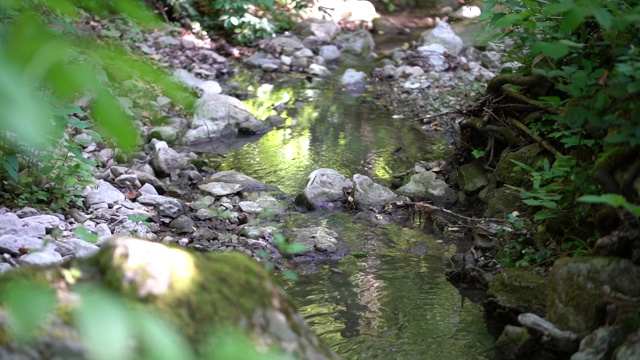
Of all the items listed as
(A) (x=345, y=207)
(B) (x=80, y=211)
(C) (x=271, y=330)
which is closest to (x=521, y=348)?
(C) (x=271, y=330)

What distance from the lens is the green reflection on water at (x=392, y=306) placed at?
350 cm

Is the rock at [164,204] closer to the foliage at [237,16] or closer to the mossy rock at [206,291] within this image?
the mossy rock at [206,291]

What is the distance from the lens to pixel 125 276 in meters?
1.69

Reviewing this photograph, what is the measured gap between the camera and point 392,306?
396 cm

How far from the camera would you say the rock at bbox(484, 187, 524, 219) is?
4.80 m

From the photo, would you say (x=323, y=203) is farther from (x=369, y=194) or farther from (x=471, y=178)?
(x=471, y=178)

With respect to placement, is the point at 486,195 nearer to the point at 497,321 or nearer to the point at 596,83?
the point at 497,321

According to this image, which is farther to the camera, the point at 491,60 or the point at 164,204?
the point at 491,60

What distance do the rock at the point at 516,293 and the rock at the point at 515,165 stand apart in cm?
127

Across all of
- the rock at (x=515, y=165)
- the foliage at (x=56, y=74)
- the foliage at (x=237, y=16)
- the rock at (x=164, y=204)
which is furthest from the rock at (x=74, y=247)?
the foliage at (x=237, y=16)

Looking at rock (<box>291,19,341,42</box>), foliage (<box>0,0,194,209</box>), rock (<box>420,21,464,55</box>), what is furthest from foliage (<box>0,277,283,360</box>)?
rock (<box>291,19,341,42</box>)

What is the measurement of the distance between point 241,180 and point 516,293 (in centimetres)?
299

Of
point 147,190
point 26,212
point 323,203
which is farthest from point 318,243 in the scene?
point 26,212

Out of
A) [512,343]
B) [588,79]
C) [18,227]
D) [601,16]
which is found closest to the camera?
[601,16]
